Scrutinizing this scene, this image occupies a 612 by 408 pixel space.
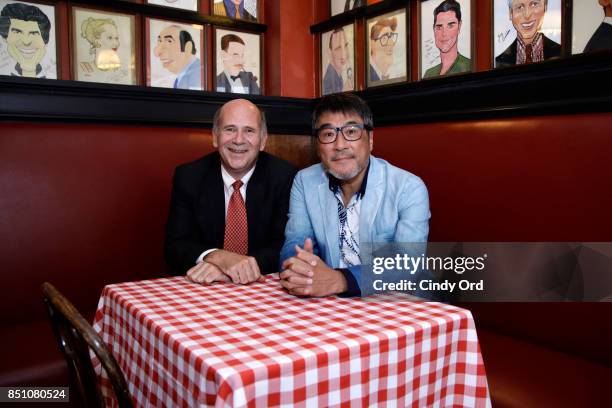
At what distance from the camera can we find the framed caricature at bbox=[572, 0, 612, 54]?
2.27 meters

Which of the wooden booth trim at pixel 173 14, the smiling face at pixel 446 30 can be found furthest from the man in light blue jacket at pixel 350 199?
the wooden booth trim at pixel 173 14

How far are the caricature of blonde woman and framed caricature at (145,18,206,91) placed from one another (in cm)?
22

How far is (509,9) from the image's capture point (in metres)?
2.70

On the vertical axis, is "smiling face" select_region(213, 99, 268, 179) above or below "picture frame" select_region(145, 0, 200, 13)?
below

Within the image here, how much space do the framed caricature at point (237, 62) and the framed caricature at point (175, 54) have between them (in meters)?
0.13

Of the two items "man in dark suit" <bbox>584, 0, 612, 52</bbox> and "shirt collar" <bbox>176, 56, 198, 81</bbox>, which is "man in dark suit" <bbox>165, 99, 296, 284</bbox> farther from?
"man in dark suit" <bbox>584, 0, 612, 52</bbox>

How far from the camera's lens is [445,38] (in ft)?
9.95

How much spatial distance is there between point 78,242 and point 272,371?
6.11 ft

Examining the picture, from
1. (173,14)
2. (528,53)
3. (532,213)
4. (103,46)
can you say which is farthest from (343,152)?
(173,14)

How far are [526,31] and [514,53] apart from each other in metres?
0.13

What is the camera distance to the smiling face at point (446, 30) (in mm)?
2973

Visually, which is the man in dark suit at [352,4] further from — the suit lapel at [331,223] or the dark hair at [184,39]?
the suit lapel at [331,223]

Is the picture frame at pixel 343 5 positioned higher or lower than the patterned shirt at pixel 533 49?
higher

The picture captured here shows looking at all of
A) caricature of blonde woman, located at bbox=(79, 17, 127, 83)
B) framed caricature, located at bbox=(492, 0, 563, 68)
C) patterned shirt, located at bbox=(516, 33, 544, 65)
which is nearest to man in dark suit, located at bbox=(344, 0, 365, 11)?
framed caricature, located at bbox=(492, 0, 563, 68)
